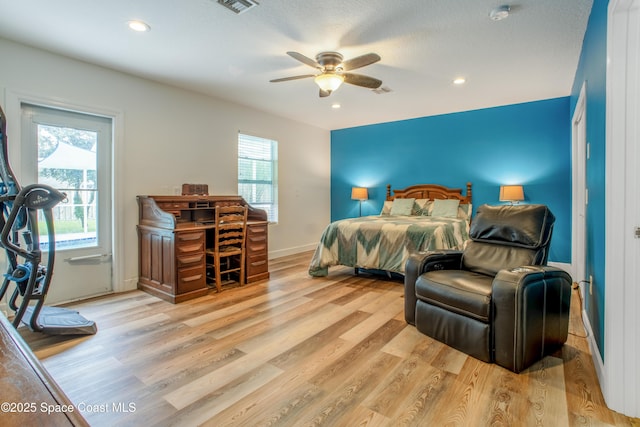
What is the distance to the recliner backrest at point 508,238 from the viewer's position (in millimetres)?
2523

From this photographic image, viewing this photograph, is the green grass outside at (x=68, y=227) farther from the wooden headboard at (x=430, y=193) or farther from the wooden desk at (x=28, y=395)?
the wooden headboard at (x=430, y=193)

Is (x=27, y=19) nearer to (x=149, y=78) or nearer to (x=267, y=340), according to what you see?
(x=149, y=78)

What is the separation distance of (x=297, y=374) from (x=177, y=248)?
2.04 metres

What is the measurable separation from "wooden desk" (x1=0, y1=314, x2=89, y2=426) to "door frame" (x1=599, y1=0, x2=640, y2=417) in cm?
223

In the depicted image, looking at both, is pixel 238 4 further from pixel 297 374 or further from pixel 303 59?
pixel 297 374

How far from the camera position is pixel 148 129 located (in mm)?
3996

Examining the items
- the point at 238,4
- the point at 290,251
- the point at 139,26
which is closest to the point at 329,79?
the point at 238,4

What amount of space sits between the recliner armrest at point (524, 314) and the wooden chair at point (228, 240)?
2821mm

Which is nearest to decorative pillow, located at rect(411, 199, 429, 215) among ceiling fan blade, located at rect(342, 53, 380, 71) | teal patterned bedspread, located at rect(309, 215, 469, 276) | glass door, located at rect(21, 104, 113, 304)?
teal patterned bedspread, located at rect(309, 215, 469, 276)

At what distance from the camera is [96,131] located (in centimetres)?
364

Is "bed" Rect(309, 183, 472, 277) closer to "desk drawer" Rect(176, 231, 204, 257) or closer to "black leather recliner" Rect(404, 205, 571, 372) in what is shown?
"black leather recliner" Rect(404, 205, 571, 372)

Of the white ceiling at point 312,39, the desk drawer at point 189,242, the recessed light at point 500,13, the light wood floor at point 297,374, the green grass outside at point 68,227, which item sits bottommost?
the light wood floor at point 297,374

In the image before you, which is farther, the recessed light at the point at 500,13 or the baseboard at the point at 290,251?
the baseboard at the point at 290,251

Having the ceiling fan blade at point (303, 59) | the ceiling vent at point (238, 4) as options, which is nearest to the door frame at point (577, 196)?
the ceiling fan blade at point (303, 59)
